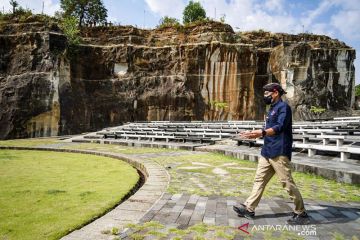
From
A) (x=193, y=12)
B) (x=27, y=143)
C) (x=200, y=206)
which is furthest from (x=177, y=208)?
Result: (x=193, y=12)

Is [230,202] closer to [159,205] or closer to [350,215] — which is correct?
[159,205]

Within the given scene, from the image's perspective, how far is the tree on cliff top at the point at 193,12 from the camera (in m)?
56.8

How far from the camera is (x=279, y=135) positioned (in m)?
4.62

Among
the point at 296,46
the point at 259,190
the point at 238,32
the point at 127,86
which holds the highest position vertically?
the point at 238,32

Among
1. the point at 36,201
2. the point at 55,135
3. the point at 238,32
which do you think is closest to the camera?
the point at 36,201

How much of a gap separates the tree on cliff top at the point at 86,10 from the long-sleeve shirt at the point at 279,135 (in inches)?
1719

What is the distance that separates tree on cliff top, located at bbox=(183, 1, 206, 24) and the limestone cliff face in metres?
Answer: 19.1

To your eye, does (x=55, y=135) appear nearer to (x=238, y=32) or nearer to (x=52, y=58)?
(x=52, y=58)

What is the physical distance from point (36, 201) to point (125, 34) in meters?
34.7

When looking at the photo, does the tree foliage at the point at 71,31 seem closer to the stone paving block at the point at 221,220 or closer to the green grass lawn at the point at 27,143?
the green grass lawn at the point at 27,143

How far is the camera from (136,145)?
16766 millimetres

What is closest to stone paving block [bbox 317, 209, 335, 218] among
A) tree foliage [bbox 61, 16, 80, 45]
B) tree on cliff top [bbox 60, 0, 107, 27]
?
tree foliage [bbox 61, 16, 80, 45]

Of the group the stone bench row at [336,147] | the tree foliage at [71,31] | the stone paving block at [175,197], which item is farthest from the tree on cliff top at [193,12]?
the stone paving block at [175,197]

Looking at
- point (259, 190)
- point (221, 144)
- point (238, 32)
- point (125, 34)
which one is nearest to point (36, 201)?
point (259, 190)
